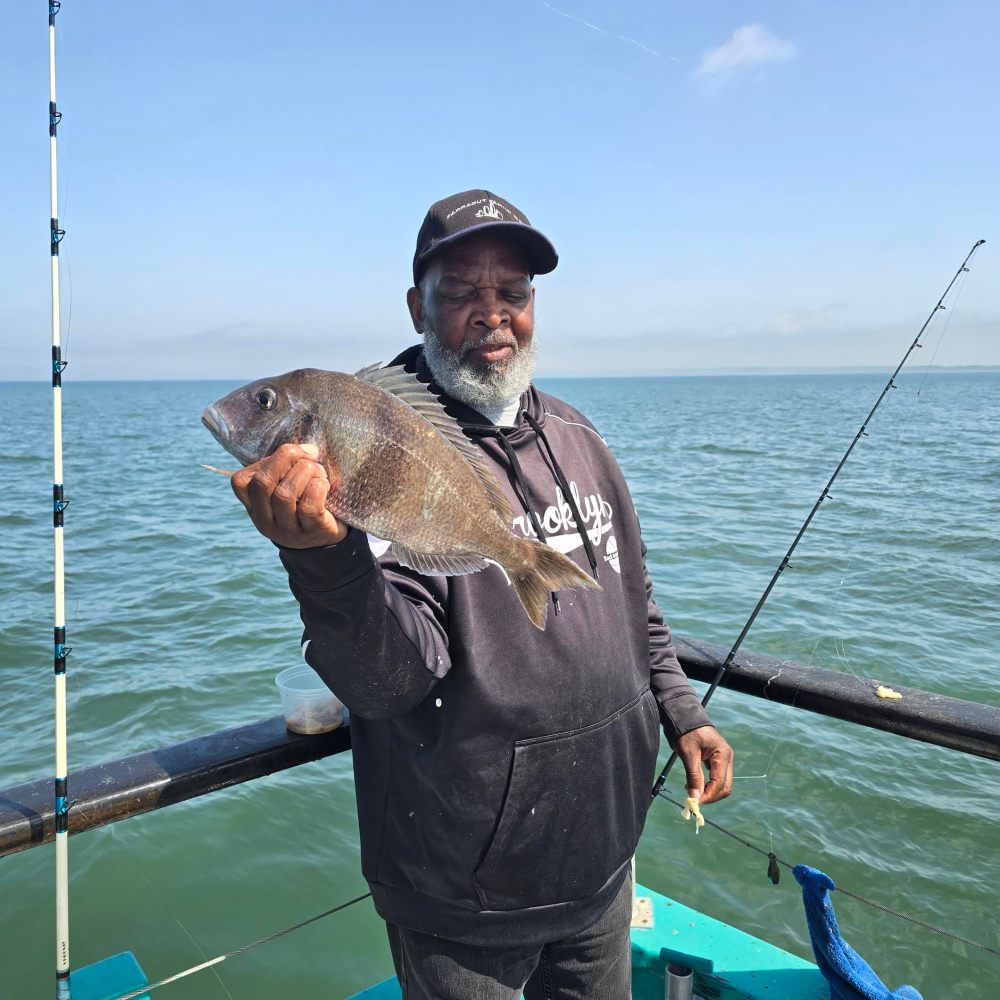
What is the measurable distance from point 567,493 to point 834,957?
1732 millimetres

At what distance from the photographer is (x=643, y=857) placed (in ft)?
19.0

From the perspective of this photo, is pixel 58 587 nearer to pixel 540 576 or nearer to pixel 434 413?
pixel 434 413

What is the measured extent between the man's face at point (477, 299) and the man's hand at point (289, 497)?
3.06 feet

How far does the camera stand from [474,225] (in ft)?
7.63

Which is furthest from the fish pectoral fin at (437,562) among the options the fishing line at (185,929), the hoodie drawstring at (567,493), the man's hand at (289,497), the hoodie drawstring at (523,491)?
the fishing line at (185,929)

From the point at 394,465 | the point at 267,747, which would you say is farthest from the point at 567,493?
the point at 267,747

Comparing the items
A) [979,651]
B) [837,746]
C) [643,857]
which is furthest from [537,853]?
[979,651]

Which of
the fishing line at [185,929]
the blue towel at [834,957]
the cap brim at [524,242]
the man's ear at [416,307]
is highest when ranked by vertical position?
the cap brim at [524,242]

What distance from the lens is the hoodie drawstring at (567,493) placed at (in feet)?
7.77

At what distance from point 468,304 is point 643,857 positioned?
188 inches

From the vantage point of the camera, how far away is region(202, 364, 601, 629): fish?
1.77m

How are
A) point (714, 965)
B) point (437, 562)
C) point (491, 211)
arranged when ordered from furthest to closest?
point (714, 965) → point (491, 211) → point (437, 562)

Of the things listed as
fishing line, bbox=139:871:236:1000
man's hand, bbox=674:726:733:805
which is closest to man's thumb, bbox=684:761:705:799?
man's hand, bbox=674:726:733:805

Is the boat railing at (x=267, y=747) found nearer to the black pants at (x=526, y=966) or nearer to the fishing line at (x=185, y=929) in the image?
the black pants at (x=526, y=966)
